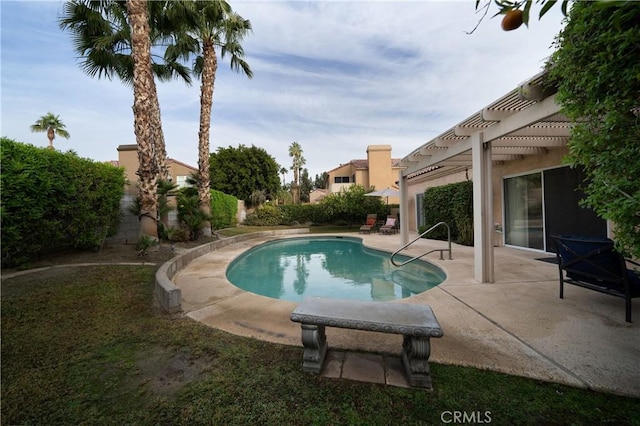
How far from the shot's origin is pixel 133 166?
75.5 feet

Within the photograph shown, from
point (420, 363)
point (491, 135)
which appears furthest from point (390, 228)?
point (420, 363)

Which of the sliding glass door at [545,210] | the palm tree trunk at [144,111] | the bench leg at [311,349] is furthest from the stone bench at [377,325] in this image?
the palm tree trunk at [144,111]

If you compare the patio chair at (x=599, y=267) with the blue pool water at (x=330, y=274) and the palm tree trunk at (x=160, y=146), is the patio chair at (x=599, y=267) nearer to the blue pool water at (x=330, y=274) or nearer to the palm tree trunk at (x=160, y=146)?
the blue pool water at (x=330, y=274)

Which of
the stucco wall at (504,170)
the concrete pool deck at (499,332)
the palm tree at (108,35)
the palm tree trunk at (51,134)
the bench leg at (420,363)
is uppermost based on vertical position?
the palm tree trunk at (51,134)

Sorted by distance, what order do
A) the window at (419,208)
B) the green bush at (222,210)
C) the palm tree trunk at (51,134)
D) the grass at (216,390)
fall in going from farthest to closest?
the palm tree trunk at (51,134)
the window at (419,208)
the green bush at (222,210)
the grass at (216,390)

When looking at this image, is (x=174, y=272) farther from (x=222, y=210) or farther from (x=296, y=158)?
(x=296, y=158)

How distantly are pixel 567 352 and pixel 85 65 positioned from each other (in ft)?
47.6

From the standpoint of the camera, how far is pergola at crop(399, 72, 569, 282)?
12.4 ft

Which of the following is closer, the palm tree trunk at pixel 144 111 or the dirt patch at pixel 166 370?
the dirt patch at pixel 166 370

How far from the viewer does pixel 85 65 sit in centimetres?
922

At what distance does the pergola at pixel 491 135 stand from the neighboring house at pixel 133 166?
369 inches

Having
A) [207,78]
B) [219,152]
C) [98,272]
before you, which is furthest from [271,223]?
[98,272]

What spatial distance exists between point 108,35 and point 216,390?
484 inches

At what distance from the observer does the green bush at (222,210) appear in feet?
49.3
